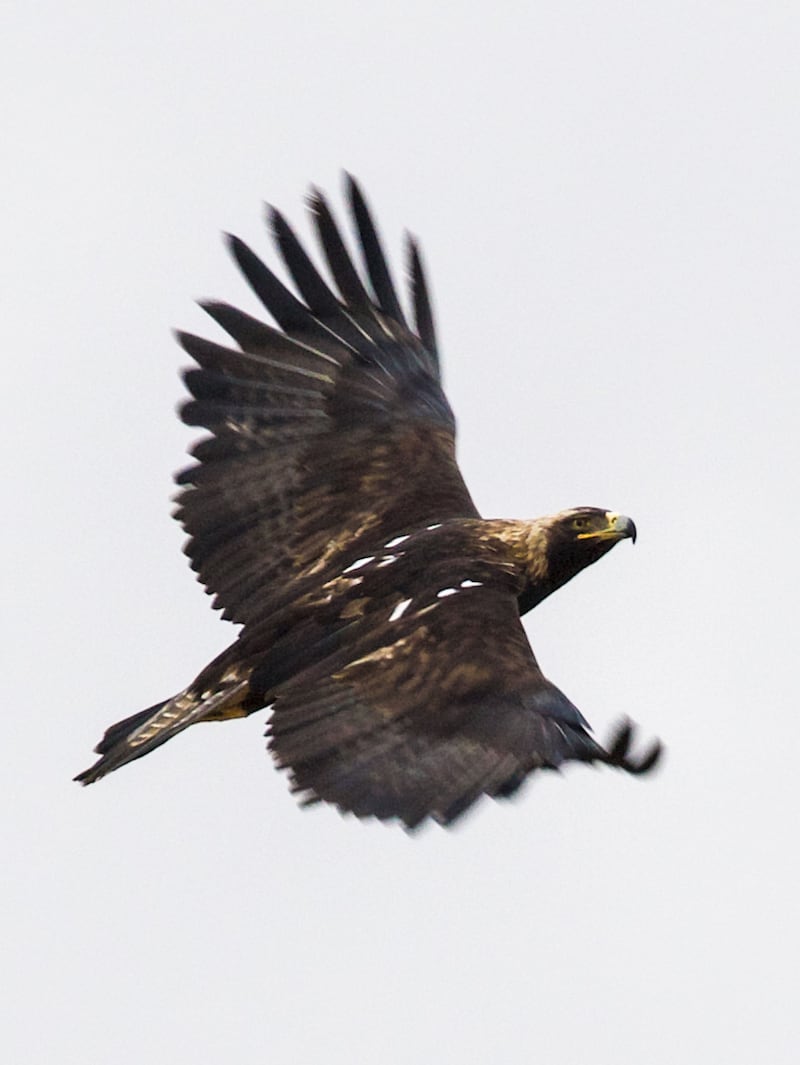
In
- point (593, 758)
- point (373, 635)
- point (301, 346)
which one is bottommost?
point (593, 758)

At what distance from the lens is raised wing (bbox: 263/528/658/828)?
1549 cm

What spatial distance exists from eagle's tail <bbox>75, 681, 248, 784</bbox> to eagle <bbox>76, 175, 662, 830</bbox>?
2cm

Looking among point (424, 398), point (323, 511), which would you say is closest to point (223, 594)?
point (323, 511)

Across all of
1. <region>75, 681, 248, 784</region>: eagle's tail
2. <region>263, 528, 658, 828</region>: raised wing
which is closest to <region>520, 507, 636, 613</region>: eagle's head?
<region>263, 528, 658, 828</region>: raised wing

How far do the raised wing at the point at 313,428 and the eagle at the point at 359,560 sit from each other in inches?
0.5

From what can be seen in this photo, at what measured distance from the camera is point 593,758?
15.6 m

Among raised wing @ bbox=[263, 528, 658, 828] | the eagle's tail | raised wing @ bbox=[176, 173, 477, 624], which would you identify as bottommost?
raised wing @ bbox=[263, 528, 658, 828]

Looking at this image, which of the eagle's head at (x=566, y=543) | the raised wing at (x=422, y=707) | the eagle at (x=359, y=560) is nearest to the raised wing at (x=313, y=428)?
the eagle at (x=359, y=560)

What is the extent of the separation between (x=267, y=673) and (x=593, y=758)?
211cm

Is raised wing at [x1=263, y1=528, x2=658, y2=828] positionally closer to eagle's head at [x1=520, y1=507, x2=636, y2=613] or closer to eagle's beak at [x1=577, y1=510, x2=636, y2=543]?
eagle's head at [x1=520, y1=507, x2=636, y2=613]

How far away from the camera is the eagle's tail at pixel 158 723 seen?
16969mm

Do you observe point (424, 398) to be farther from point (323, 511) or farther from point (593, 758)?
point (593, 758)

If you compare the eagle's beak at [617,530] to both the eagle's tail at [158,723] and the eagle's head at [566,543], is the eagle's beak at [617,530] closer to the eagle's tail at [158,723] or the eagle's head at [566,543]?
the eagle's head at [566,543]

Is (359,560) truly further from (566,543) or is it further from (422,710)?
(422,710)
